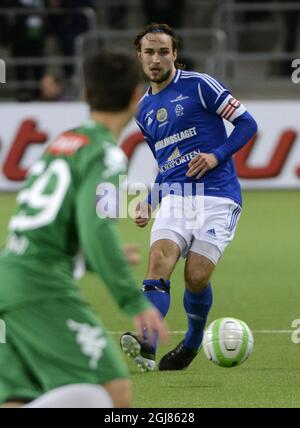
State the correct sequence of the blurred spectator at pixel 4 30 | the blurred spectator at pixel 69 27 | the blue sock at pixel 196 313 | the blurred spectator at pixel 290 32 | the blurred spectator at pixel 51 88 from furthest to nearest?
1. the blurred spectator at pixel 290 32
2. the blurred spectator at pixel 69 27
3. the blurred spectator at pixel 4 30
4. the blurred spectator at pixel 51 88
5. the blue sock at pixel 196 313

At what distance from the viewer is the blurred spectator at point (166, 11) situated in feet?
71.6

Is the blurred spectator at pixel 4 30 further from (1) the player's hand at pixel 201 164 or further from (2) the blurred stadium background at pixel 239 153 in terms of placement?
(1) the player's hand at pixel 201 164

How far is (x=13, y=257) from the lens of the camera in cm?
445

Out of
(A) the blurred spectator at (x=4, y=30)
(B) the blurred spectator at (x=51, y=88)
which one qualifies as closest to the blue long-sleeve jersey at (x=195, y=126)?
(B) the blurred spectator at (x=51, y=88)

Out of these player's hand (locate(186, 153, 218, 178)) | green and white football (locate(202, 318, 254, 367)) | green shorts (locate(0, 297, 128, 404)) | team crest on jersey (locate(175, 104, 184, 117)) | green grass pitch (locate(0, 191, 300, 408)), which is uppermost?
team crest on jersey (locate(175, 104, 184, 117))

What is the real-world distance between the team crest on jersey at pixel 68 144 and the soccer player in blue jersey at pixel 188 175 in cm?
310

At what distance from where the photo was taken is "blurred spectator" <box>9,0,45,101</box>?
2148 cm

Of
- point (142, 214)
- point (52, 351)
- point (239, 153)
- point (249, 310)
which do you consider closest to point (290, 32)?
point (239, 153)

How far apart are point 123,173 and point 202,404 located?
96.0 inches

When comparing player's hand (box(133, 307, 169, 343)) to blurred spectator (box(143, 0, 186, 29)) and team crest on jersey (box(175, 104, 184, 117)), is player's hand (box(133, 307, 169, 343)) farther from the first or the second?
blurred spectator (box(143, 0, 186, 29))

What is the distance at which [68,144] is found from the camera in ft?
14.6

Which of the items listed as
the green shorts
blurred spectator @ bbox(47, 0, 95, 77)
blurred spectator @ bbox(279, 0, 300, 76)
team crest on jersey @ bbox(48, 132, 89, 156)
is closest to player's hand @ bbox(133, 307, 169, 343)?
the green shorts

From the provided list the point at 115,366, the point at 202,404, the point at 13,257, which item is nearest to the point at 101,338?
the point at 115,366

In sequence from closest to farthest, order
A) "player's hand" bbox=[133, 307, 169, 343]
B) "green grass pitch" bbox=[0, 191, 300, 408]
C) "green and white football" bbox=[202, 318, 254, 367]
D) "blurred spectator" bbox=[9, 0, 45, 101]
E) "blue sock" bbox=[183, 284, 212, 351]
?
"player's hand" bbox=[133, 307, 169, 343] → "green grass pitch" bbox=[0, 191, 300, 408] → "green and white football" bbox=[202, 318, 254, 367] → "blue sock" bbox=[183, 284, 212, 351] → "blurred spectator" bbox=[9, 0, 45, 101]
